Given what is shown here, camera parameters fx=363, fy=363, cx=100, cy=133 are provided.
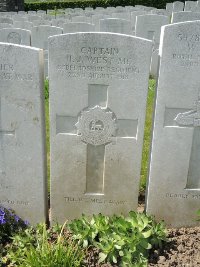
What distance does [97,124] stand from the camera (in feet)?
10.6

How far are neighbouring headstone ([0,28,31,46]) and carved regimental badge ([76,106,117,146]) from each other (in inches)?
223

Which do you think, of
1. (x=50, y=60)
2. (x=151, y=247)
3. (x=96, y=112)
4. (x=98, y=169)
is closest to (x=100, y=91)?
(x=96, y=112)

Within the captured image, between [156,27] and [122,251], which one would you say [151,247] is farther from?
[156,27]

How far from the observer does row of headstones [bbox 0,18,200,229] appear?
2.96 m

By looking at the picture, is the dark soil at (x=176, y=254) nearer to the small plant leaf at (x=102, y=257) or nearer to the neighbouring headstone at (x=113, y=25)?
the small plant leaf at (x=102, y=257)

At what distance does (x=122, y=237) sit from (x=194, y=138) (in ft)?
3.66

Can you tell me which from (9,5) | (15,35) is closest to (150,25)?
(15,35)

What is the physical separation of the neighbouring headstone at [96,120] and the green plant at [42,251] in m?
0.34

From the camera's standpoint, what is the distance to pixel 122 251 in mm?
2965

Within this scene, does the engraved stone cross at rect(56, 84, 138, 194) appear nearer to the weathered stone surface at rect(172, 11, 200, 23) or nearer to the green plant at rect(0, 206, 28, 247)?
the green plant at rect(0, 206, 28, 247)

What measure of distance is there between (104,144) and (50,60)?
2.91 feet

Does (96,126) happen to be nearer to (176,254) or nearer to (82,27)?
(176,254)

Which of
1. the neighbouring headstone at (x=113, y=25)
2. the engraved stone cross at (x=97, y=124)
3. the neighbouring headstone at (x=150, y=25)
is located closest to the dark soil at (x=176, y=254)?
the engraved stone cross at (x=97, y=124)

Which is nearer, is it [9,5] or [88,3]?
[9,5]
